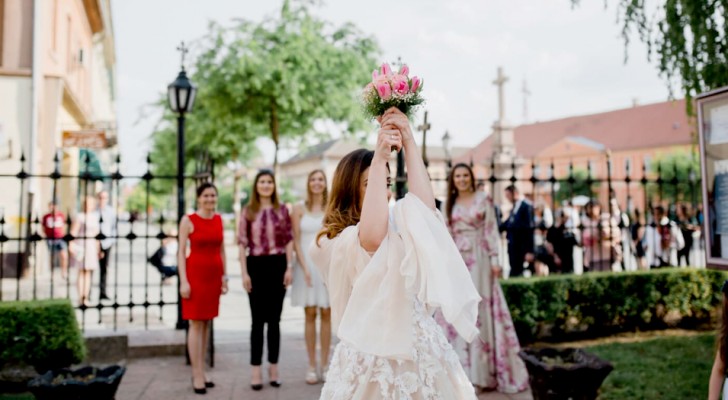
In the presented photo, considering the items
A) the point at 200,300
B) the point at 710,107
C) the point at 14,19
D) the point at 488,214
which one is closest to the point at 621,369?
the point at 488,214

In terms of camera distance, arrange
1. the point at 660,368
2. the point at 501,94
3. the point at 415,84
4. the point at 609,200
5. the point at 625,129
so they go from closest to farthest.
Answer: the point at 415,84
the point at 660,368
the point at 609,200
the point at 501,94
the point at 625,129

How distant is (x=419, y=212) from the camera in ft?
7.64

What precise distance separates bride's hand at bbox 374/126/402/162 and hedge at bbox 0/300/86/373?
4360mm

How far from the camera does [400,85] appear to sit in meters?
2.36

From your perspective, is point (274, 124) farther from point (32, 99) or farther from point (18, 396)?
point (18, 396)

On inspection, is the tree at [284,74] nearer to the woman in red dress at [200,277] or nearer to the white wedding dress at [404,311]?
the woman in red dress at [200,277]

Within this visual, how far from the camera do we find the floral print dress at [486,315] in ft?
17.0

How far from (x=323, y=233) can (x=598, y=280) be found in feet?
18.0

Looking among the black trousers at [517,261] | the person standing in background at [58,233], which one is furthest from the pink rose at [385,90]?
the person standing in background at [58,233]

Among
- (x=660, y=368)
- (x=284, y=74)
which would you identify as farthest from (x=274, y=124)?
(x=660, y=368)

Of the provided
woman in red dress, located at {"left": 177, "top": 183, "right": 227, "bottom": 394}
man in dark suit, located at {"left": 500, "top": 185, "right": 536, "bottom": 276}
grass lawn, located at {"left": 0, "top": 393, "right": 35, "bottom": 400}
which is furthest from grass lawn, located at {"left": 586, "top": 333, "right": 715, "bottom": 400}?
grass lawn, located at {"left": 0, "top": 393, "right": 35, "bottom": 400}

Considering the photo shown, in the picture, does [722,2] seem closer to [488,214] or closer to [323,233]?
[488,214]

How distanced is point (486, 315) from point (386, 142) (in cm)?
346

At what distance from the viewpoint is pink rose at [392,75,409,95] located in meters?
2.36
